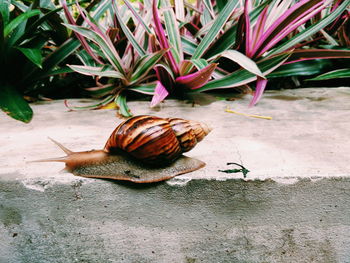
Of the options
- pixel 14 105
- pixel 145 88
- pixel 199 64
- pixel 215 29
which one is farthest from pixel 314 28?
pixel 14 105

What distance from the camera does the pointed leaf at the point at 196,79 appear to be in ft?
3.80

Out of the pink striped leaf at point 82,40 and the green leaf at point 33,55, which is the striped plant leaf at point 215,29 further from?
the green leaf at point 33,55

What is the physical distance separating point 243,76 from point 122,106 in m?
0.49

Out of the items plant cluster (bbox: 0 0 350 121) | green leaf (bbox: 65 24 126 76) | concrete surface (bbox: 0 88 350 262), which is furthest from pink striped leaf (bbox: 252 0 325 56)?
concrete surface (bbox: 0 88 350 262)

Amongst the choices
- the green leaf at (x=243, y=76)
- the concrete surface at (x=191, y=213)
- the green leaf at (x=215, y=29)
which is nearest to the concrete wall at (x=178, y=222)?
the concrete surface at (x=191, y=213)

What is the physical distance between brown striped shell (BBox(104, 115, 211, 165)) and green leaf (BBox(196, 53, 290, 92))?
22.7 inches

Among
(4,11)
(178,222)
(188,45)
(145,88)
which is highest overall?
(4,11)

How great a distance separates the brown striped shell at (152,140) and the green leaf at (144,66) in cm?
52

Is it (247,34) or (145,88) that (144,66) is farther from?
(247,34)

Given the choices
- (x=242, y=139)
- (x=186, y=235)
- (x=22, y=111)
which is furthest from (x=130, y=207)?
(x=22, y=111)

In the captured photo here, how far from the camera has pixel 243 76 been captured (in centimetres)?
129

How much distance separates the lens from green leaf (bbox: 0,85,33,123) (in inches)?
43.4

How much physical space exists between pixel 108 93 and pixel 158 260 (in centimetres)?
81

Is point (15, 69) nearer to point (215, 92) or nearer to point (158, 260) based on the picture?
point (215, 92)
